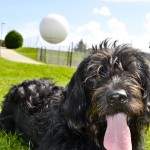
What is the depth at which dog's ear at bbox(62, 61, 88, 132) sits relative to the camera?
4871 mm

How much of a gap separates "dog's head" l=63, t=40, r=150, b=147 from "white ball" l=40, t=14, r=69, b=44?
38927 mm

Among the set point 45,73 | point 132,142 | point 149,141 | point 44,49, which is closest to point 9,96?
point 149,141

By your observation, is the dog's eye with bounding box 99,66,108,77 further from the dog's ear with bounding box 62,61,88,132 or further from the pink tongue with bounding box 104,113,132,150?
the pink tongue with bounding box 104,113,132,150

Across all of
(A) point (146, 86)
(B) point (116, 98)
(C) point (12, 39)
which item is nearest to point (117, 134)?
(B) point (116, 98)

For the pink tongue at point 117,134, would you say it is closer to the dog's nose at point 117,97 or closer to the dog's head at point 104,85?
the dog's head at point 104,85

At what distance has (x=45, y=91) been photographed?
6.97 meters

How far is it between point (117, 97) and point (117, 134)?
57 cm

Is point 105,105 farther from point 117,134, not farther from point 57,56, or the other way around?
point 57,56

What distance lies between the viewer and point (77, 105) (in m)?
4.89

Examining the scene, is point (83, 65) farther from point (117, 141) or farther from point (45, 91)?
point (45, 91)

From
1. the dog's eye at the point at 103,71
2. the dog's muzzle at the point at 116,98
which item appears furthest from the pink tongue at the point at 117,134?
the dog's eye at the point at 103,71

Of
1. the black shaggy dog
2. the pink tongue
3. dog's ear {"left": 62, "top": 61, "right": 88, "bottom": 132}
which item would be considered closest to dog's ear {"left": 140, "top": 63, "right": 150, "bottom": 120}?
the black shaggy dog

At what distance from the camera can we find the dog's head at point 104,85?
4.56 meters

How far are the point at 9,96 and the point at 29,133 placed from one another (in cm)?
122
